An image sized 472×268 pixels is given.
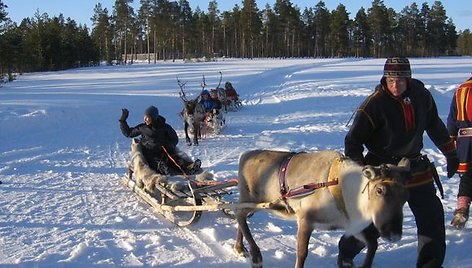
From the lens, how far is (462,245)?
5.12 m

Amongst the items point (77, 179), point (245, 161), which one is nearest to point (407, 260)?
point (245, 161)

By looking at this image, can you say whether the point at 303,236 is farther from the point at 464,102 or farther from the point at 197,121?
the point at 197,121

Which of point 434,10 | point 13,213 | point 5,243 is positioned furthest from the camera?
point 434,10

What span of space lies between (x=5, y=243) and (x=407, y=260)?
4.21 m

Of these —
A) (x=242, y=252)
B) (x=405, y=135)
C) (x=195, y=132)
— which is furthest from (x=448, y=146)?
(x=195, y=132)

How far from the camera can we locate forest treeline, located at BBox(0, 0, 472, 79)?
240 feet

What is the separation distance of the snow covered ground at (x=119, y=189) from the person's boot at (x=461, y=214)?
12 cm

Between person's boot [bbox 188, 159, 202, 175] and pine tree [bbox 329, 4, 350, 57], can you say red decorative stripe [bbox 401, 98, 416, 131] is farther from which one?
pine tree [bbox 329, 4, 350, 57]

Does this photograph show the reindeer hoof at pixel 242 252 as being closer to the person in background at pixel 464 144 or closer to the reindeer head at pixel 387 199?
the reindeer head at pixel 387 199

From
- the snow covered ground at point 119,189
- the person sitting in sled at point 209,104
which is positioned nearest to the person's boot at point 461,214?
the snow covered ground at point 119,189

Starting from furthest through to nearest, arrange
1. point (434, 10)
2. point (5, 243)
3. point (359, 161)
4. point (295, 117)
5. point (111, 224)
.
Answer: point (434, 10), point (295, 117), point (111, 224), point (5, 243), point (359, 161)

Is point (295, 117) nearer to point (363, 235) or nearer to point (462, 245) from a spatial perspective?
point (462, 245)

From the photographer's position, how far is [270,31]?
272 ft

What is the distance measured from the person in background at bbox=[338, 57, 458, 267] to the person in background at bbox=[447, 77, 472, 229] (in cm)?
150
